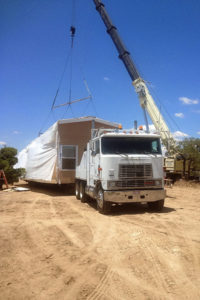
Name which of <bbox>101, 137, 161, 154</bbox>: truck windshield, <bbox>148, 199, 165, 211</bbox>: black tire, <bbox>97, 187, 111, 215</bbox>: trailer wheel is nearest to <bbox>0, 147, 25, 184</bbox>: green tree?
<bbox>97, 187, 111, 215</bbox>: trailer wheel

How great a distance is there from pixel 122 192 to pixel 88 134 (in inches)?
272

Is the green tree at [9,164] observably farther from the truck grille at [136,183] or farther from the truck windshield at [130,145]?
the truck grille at [136,183]

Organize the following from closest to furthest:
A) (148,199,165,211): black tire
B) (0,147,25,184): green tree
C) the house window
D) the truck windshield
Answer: the truck windshield < (148,199,165,211): black tire < the house window < (0,147,25,184): green tree

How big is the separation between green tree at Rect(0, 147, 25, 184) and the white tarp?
151 cm

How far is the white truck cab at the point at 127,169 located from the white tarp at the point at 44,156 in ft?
17.0

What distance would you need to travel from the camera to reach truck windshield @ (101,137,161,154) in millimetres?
9234

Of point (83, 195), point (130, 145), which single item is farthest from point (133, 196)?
point (83, 195)

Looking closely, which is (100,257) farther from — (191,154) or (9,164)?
(191,154)

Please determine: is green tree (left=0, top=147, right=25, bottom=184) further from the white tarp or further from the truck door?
the truck door

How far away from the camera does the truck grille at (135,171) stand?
8945 millimetres

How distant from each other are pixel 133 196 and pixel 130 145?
1.80 m

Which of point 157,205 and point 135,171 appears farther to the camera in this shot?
point 157,205

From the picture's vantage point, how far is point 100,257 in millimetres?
4793

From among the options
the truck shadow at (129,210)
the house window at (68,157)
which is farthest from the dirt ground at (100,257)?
the house window at (68,157)
